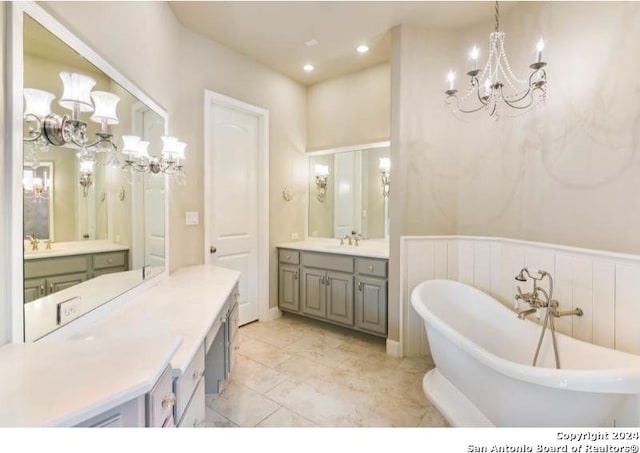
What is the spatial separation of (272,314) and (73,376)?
2815 millimetres

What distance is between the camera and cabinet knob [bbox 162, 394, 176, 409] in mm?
943

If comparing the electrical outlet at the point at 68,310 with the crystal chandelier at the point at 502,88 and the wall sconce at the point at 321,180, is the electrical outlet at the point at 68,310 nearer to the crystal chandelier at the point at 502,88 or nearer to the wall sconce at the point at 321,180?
the crystal chandelier at the point at 502,88

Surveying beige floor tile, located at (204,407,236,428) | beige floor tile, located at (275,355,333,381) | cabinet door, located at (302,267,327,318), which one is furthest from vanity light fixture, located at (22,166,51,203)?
cabinet door, located at (302,267,327,318)

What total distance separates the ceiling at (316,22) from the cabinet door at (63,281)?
2.23 m

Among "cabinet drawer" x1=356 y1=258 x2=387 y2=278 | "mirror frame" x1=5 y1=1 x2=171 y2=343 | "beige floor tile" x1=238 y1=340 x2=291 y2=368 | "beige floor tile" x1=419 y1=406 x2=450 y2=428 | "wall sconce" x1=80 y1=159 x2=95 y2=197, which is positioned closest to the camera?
"mirror frame" x1=5 y1=1 x2=171 y2=343

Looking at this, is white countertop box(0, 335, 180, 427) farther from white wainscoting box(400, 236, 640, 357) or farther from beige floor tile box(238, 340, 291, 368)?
white wainscoting box(400, 236, 640, 357)

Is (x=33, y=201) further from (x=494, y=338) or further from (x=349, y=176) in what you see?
(x=349, y=176)

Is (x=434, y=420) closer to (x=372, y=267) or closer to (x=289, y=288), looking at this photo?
(x=372, y=267)

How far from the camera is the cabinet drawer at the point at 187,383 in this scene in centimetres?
107

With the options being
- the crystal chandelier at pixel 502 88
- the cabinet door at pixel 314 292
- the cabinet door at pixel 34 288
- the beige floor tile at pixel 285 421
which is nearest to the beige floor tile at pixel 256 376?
the beige floor tile at pixel 285 421

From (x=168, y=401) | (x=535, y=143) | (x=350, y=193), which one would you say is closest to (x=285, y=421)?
(x=168, y=401)

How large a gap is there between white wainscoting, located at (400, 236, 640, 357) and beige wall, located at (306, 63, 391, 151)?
4.61 ft

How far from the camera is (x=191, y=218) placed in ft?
8.94

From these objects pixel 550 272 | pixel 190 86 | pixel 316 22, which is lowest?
pixel 550 272
